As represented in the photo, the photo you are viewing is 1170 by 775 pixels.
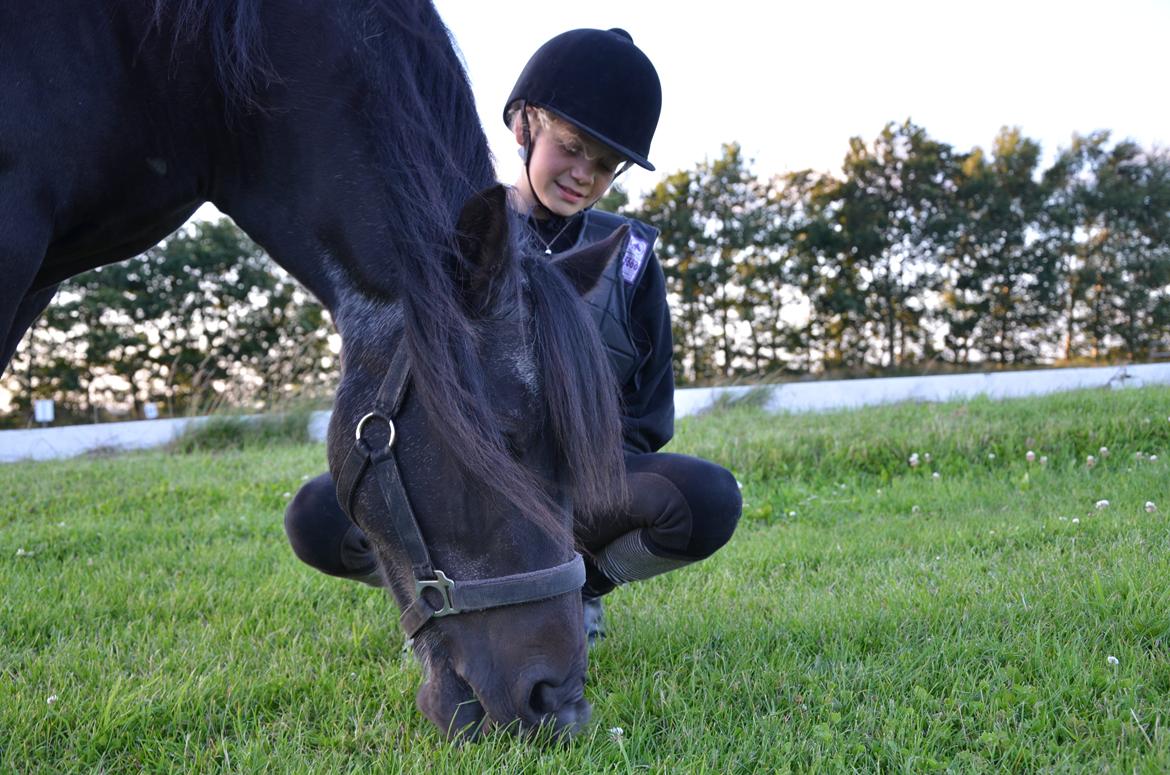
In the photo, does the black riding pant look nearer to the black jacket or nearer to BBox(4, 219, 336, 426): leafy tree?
the black jacket

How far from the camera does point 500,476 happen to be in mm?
1629

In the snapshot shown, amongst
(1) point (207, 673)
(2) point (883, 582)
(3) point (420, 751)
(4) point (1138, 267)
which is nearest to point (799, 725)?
(3) point (420, 751)

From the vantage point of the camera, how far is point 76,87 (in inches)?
69.7

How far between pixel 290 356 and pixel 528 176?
7904mm

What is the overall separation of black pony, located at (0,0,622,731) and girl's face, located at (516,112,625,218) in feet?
2.15

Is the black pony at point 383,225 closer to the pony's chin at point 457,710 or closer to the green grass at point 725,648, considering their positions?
the pony's chin at point 457,710

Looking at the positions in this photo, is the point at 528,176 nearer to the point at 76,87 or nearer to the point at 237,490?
the point at 76,87

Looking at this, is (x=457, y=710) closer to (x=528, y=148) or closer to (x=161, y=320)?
(x=528, y=148)

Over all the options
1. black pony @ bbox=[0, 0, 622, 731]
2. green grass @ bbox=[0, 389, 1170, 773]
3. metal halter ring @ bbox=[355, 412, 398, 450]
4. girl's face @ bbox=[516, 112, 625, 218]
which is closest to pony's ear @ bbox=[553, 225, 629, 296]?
black pony @ bbox=[0, 0, 622, 731]

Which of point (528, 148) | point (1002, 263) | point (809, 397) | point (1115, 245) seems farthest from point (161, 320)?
point (1115, 245)

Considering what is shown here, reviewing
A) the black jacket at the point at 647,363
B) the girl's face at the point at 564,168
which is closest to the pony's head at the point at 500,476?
the girl's face at the point at 564,168

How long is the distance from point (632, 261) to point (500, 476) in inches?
54.0

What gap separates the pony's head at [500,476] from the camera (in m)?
1.65

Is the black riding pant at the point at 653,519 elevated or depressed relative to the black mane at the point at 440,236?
depressed
